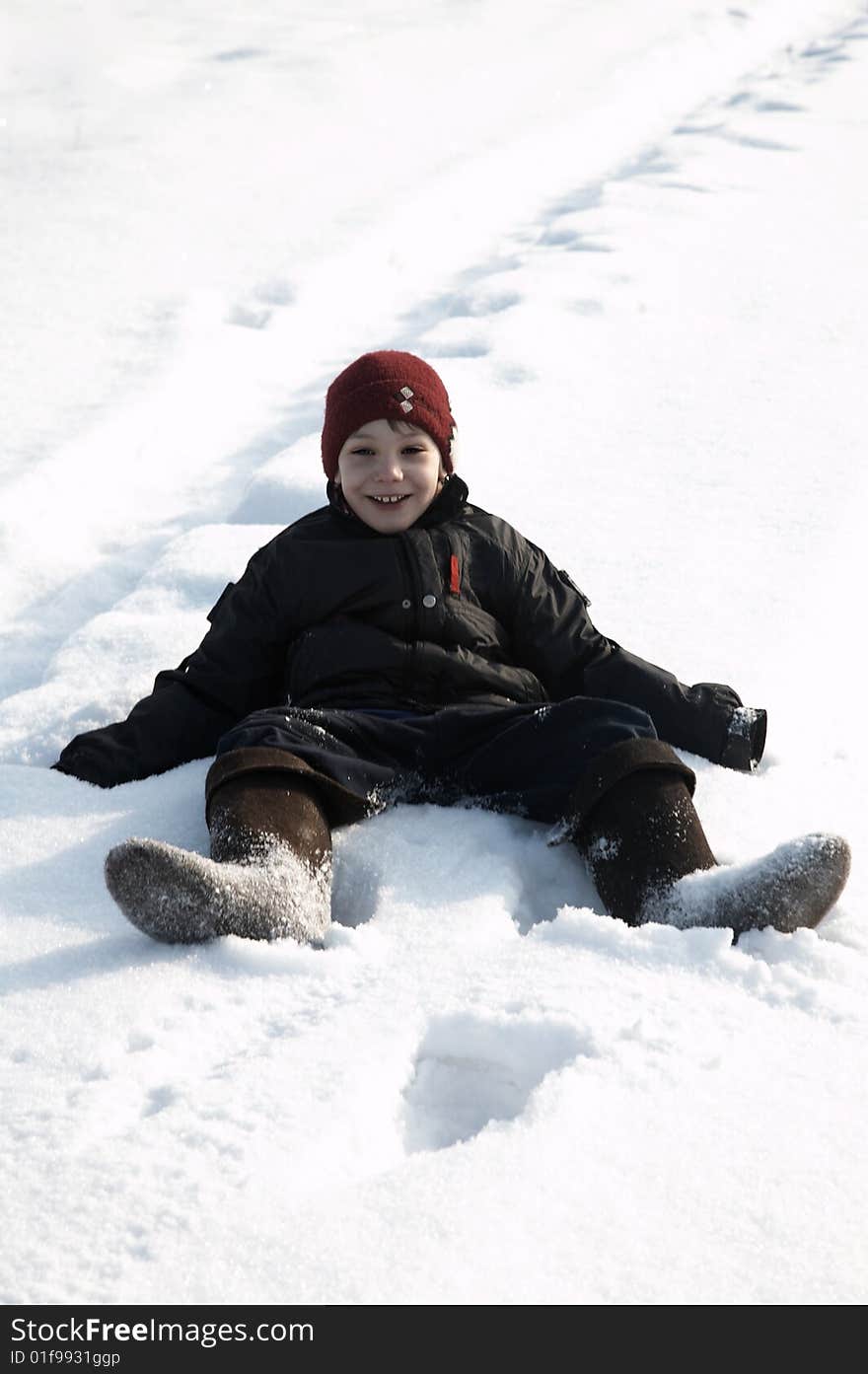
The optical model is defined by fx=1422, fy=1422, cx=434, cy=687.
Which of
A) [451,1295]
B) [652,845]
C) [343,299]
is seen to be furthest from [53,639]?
[343,299]

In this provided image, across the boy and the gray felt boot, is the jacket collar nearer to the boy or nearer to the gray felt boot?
the boy

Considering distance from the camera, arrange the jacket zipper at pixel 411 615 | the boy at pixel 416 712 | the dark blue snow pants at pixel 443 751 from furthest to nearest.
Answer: the jacket zipper at pixel 411 615
the dark blue snow pants at pixel 443 751
the boy at pixel 416 712

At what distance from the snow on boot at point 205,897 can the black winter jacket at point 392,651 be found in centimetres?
51

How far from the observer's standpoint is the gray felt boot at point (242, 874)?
1.70 m

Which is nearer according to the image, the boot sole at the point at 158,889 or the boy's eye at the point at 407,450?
the boot sole at the point at 158,889

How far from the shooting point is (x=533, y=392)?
13.6ft

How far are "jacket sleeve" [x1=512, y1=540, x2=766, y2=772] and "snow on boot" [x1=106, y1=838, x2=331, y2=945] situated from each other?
0.76 metres

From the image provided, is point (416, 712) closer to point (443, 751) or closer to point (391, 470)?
point (443, 751)

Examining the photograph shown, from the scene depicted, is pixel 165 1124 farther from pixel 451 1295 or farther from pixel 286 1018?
pixel 451 1295

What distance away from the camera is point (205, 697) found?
7.78ft

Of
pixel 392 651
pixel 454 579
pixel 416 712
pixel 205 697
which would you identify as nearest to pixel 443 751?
pixel 416 712

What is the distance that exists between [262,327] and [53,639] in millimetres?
2338

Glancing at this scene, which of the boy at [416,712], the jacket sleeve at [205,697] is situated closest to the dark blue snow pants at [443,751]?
the boy at [416,712]

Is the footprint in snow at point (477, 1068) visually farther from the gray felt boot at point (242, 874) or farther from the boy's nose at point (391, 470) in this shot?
the boy's nose at point (391, 470)
